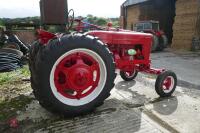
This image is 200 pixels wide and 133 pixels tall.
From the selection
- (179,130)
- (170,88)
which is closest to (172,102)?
(170,88)

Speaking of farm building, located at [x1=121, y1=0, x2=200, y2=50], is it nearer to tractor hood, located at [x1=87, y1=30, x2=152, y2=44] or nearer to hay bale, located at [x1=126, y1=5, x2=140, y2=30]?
hay bale, located at [x1=126, y1=5, x2=140, y2=30]

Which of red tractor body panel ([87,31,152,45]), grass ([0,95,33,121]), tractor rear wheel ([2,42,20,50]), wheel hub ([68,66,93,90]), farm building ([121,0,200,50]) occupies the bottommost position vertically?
grass ([0,95,33,121])

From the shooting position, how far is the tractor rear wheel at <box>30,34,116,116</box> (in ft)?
8.84

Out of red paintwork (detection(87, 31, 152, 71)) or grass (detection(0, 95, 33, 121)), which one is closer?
grass (detection(0, 95, 33, 121))

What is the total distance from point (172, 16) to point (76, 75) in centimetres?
1634

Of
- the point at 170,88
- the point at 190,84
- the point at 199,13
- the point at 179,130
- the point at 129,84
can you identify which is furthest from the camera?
the point at 199,13

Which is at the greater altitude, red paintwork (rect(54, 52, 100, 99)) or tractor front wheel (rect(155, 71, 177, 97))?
red paintwork (rect(54, 52, 100, 99))

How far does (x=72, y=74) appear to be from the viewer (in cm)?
294

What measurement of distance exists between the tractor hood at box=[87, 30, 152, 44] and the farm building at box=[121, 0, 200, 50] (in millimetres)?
8894

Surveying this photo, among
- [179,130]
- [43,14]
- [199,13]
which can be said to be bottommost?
[179,130]

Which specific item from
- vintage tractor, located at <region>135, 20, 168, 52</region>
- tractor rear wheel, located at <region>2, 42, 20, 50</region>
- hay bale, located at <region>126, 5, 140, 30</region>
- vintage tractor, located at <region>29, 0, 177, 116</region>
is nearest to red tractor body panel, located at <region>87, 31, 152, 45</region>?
vintage tractor, located at <region>29, 0, 177, 116</region>

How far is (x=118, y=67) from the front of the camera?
3.88 metres

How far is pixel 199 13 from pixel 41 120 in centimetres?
1078

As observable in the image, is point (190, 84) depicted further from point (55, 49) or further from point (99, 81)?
point (55, 49)
